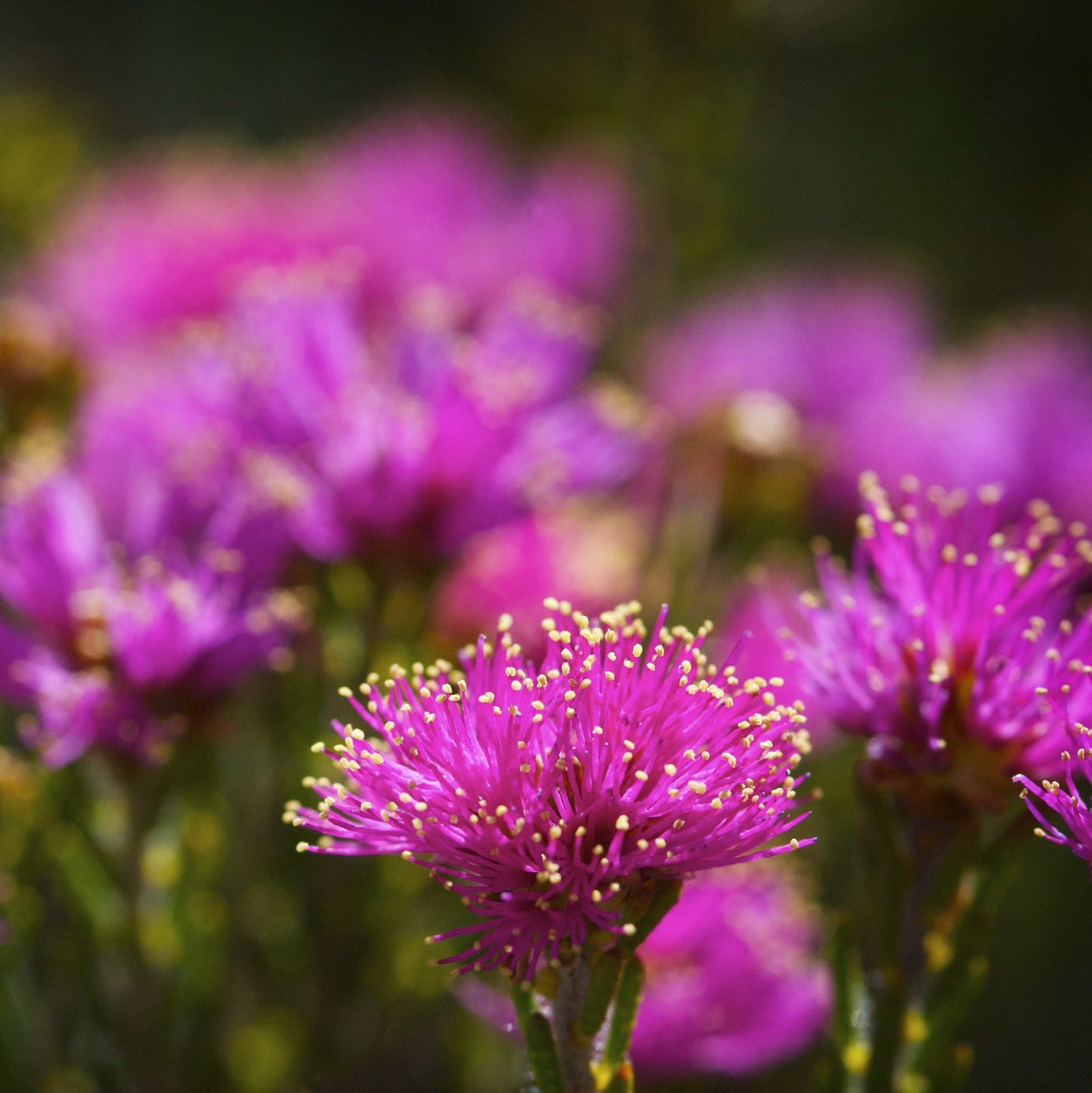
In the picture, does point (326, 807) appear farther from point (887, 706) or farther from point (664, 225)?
point (664, 225)

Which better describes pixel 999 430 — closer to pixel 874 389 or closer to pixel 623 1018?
pixel 874 389

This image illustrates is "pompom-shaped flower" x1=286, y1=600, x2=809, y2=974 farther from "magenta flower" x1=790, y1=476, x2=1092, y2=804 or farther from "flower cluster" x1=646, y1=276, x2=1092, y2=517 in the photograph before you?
"flower cluster" x1=646, y1=276, x2=1092, y2=517

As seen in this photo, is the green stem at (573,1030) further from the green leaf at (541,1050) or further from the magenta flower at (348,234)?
the magenta flower at (348,234)

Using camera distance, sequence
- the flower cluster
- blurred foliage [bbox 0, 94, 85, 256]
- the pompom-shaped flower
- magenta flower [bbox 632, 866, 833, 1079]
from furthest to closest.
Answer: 1. blurred foliage [bbox 0, 94, 85, 256]
2. the flower cluster
3. magenta flower [bbox 632, 866, 833, 1079]
4. the pompom-shaped flower

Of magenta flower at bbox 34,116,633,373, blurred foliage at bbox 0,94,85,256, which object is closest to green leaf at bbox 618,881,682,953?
magenta flower at bbox 34,116,633,373

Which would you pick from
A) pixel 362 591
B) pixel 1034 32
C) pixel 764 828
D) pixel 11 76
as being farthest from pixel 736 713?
pixel 11 76

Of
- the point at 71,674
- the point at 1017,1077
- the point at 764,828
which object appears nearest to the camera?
the point at 764,828

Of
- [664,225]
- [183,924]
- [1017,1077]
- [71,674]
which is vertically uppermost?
[664,225]
